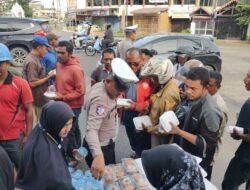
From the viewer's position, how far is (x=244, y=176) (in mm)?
2676

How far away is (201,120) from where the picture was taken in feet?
7.67

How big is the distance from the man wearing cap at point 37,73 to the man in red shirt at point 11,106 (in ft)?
3.17

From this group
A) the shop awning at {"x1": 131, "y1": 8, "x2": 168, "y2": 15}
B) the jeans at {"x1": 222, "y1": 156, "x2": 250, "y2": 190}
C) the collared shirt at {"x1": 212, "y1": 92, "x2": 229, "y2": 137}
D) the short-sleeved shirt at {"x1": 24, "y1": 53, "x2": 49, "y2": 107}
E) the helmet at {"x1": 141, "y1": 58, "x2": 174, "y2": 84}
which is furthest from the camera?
the shop awning at {"x1": 131, "y1": 8, "x2": 168, "y2": 15}

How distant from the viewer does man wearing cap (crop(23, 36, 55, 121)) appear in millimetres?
3754

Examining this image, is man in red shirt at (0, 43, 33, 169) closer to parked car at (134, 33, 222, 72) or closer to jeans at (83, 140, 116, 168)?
jeans at (83, 140, 116, 168)

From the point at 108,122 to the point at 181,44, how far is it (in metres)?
6.55

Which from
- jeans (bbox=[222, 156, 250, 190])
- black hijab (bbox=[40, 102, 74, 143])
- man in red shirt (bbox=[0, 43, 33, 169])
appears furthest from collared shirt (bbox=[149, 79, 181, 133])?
man in red shirt (bbox=[0, 43, 33, 169])

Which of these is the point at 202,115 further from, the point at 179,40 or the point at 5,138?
the point at 179,40

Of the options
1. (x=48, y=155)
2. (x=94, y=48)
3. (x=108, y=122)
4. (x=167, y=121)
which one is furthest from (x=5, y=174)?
(x=94, y=48)

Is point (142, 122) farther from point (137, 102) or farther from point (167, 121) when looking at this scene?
point (167, 121)

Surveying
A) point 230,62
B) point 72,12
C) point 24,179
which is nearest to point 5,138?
point 24,179

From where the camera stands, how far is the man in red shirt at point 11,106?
104 inches

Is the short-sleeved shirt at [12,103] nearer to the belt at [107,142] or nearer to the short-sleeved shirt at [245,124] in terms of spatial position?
the belt at [107,142]

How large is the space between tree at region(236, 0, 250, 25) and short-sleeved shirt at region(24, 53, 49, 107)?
25.5 meters
